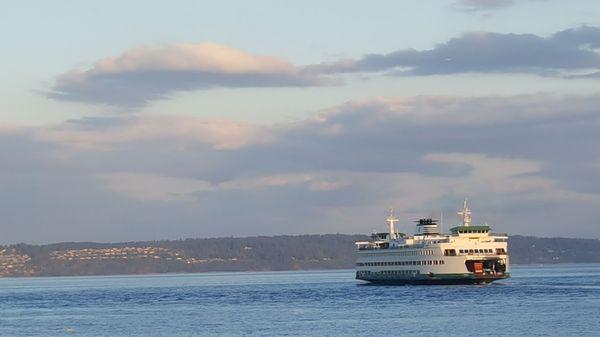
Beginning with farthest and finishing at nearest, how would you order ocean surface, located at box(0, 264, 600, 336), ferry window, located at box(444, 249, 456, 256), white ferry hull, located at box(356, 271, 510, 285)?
1. ferry window, located at box(444, 249, 456, 256)
2. white ferry hull, located at box(356, 271, 510, 285)
3. ocean surface, located at box(0, 264, 600, 336)

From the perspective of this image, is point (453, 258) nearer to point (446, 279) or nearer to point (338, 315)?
point (446, 279)

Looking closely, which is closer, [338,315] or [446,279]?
[338,315]

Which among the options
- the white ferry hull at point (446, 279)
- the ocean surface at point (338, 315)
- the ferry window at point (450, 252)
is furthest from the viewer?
the ferry window at point (450, 252)

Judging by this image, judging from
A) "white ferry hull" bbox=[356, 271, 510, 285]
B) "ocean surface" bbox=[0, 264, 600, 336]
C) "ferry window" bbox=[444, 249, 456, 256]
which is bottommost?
"ocean surface" bbox=[0, 264, 600, 336]

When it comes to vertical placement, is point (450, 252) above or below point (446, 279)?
above

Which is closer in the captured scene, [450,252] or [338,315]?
[338,315]

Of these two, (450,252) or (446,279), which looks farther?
(446,279)

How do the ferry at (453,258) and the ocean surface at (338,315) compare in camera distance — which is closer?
the ocean surface at (338,315)

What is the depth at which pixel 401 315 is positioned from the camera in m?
124

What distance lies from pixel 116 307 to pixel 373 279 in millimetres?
51755

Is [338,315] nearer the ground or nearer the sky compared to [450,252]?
nearer the ground

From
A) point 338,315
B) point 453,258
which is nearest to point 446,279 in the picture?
point 453,258

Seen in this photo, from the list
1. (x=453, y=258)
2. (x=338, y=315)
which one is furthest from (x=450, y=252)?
(x=338, y=315)

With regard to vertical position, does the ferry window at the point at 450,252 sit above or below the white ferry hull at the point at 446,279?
above
